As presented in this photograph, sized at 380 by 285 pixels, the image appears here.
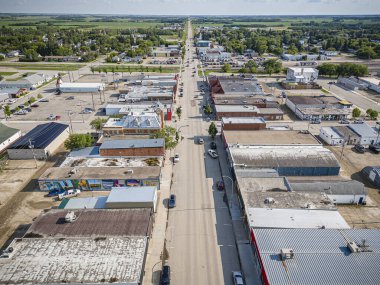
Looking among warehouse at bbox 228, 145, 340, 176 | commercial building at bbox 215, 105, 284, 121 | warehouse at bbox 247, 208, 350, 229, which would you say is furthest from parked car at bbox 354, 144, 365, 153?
warehouse at bbox 247, 208, 350, 229

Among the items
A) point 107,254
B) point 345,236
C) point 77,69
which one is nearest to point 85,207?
point 107,254

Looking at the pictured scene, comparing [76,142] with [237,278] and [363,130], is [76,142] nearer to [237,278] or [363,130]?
[237,278]

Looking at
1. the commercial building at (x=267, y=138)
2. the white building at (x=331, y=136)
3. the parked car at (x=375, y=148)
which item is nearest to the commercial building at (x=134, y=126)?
the commercial building at (x=267, y=138)

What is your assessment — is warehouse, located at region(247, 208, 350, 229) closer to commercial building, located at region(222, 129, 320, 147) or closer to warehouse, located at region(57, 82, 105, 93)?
commercial building, located at region(222, 129, 320, 147)

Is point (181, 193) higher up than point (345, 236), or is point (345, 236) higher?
point (345, 236)

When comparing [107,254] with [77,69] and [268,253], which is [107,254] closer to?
[268,253]

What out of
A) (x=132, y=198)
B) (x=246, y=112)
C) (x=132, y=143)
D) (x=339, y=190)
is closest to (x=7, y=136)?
(x=132, y=143)

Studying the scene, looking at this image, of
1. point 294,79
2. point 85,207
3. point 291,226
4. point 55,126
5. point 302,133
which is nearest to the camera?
point 291,226
